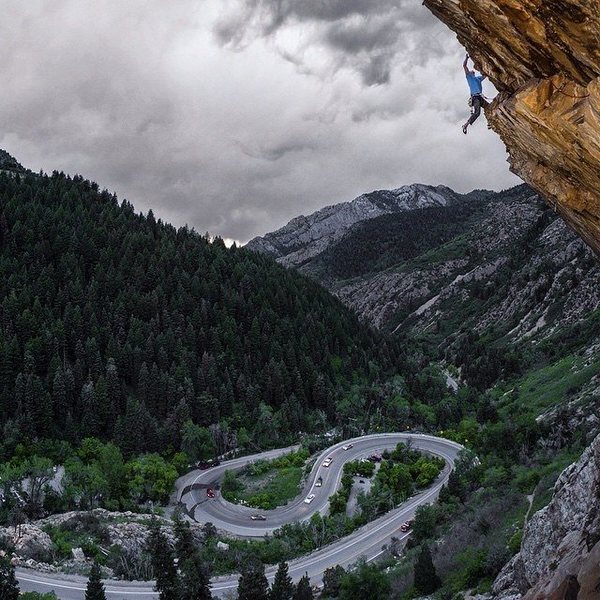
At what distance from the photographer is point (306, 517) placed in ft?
238

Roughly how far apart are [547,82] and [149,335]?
107271 millimetres

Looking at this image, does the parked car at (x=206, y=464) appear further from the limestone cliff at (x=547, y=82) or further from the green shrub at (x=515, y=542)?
the limestone cliff at (x=547, y=82)

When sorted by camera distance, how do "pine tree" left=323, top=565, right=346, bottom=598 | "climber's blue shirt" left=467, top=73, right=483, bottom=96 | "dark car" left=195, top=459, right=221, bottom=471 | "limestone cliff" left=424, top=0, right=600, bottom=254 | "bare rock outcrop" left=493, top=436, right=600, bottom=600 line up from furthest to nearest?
"dark car" left=195, top=459, right=221, bottom=471
"pine tree" left=323, top=565, right=346, bottom=598
"bare rock outcrop" left=493, top=436, right=600, bottom=600
"climber's blue shirt" left=467, top=73, right=483, bottom=96
"limestone cliff" left=424, top=0, right=600, bottom=254

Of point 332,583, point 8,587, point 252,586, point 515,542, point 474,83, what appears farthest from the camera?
point 332,583

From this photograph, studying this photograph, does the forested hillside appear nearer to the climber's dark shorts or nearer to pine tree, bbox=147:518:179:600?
pine tree, bbox=147:518:179:600

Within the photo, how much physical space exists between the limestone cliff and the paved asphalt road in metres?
46.6

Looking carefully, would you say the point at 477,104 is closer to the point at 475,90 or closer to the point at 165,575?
the point at 475,90

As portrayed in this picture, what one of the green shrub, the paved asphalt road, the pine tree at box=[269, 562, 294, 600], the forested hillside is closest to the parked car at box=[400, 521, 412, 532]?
the paved asphalt road

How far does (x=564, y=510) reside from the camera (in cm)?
2766

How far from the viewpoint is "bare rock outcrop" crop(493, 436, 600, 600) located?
20.8m

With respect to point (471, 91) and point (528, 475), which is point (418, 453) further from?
point (471, 91)

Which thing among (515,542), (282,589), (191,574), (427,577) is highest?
(191,574)

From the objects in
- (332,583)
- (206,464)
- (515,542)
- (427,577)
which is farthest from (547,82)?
(206,464)

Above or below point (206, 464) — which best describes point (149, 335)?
above
